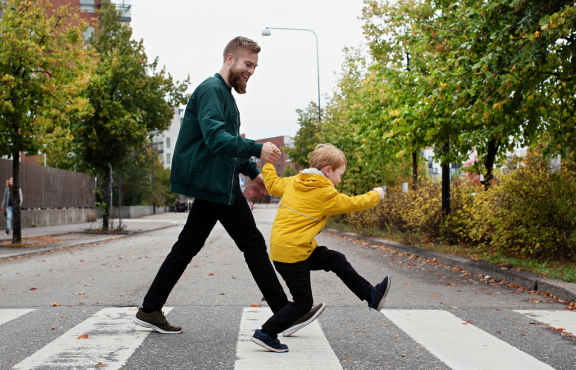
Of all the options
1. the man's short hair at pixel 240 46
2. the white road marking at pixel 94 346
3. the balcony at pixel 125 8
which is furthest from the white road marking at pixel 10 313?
the balcony at pixel 125 8

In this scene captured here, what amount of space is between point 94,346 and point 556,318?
4.06 meters

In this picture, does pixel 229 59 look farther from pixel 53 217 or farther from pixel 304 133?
pixel 304 133

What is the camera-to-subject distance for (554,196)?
8281 mm

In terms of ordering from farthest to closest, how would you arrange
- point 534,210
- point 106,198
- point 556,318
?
point 106,198, point 534,210, point 556,318

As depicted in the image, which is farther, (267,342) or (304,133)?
(304,133)

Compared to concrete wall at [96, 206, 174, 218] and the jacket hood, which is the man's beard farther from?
concrete wall at [96, 206, 174, 218]

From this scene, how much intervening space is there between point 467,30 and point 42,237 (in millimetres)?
14685

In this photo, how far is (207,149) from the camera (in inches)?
151

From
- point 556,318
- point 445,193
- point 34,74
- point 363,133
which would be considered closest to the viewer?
point 556,318

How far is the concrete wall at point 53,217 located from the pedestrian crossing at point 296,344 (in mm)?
19510

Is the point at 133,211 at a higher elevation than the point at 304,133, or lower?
lower

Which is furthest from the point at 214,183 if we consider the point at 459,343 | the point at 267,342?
the point at 459,343

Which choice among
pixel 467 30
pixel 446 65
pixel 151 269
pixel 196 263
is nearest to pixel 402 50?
pixel 446 65

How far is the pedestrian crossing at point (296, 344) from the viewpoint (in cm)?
345
